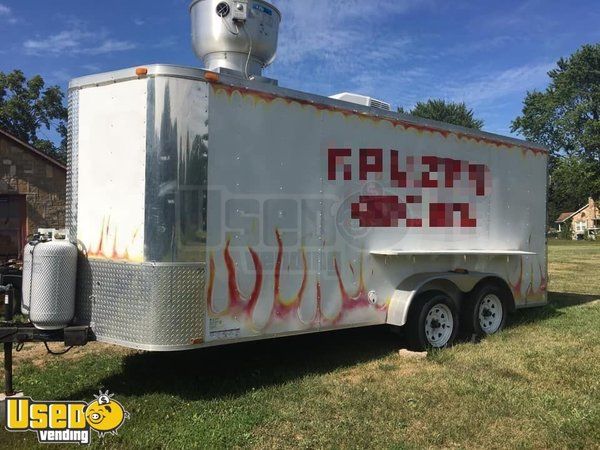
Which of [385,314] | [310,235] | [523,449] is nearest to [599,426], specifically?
[523,449]

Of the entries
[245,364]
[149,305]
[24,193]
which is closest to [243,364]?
[245,364]

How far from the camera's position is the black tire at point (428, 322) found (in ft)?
20.6

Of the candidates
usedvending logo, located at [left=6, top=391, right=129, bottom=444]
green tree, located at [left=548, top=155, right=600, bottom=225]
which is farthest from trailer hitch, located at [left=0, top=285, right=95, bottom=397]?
green tree, located at [left=548, top=155, right=600, bottom=225]

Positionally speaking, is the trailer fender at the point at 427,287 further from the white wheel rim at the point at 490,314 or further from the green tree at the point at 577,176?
the green tree at the point at 577,176

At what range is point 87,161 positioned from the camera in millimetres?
5047

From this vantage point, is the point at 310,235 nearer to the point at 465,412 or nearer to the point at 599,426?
the point at 465,412

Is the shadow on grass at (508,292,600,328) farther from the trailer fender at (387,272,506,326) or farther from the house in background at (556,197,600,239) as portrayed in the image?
the house in background at (556,197,600,239)

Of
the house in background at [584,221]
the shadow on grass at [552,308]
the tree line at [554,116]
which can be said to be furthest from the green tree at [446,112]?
the shadow on grass at [552,308]

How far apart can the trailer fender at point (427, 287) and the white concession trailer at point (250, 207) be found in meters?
0.02

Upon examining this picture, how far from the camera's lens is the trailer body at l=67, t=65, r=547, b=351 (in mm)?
4594

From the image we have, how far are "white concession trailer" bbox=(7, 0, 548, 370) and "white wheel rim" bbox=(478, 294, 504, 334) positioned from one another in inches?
9.2

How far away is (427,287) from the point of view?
6.41m

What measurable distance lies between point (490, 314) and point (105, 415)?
518 cm

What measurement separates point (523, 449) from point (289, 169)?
3.09 m
